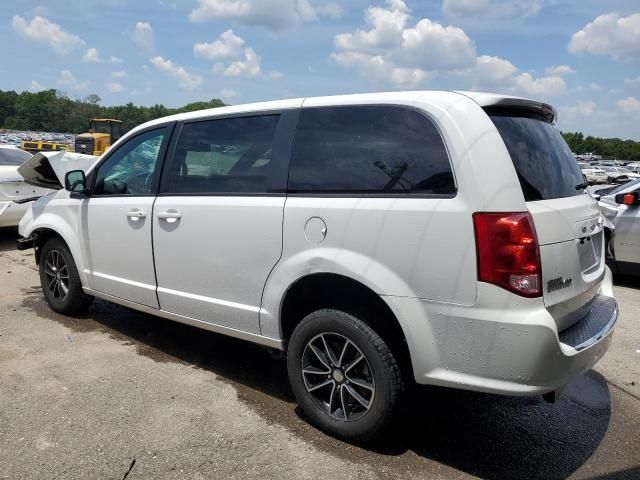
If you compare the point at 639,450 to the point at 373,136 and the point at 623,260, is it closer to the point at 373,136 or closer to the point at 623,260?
the point at 373,136

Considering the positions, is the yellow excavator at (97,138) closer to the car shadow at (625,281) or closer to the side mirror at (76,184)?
the side mirror at (76,184)

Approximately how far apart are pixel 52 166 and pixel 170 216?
7.12 feet

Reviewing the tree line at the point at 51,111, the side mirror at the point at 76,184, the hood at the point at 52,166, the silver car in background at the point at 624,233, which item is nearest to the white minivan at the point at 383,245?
the side mirror at the point at 76,184

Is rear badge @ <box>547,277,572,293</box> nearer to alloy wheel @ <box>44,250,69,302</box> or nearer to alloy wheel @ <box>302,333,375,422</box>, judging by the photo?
alloy wheel @ <box>302,333,375,422</box>

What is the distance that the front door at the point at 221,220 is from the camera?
339 centimetres

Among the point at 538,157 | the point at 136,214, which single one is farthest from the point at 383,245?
Result: the point at 136,214

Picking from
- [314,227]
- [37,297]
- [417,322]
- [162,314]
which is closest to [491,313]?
[417,322]

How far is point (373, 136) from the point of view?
118 inches

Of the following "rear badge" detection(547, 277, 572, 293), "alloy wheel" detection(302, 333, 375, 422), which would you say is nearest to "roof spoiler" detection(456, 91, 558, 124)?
"rear badge" detection(547, 277, 572, 293)

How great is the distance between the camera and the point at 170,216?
3.91 m

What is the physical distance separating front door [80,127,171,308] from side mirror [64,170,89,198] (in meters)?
0.08

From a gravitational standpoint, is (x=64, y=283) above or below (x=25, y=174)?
below

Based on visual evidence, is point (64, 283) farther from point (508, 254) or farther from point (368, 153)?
point (508, 254)

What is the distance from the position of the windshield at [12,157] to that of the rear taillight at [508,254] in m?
8.99
